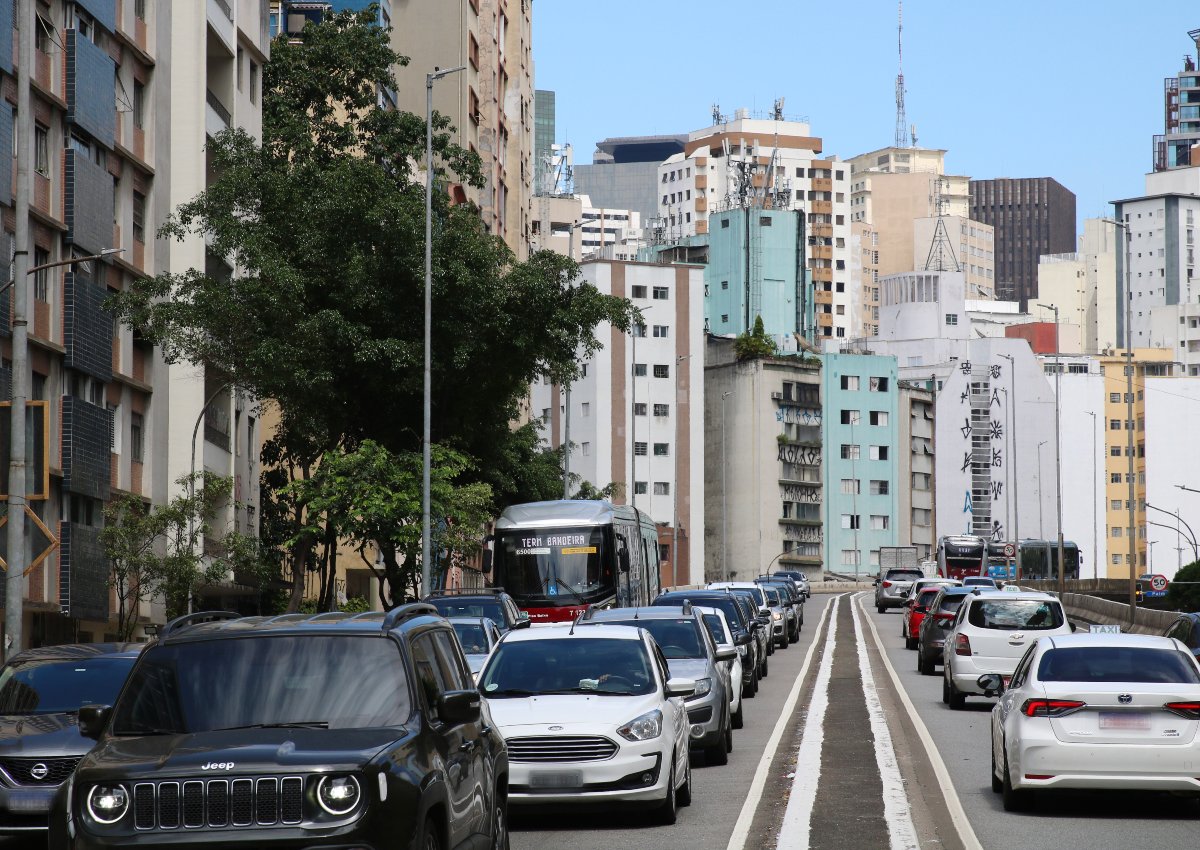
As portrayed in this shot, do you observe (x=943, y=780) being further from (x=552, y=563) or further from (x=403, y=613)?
(x=552, y=563)

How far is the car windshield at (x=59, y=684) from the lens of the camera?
14.5 metres

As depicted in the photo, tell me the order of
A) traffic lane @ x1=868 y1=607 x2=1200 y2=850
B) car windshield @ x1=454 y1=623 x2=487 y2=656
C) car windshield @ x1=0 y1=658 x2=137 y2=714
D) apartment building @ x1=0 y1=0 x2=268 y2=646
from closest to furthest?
traffic lane @ x1=868 y1=607 x2=1200 y2=850, car windshield @ x1=0 y1=658 x2=137 y2=714, car windshield @ x1=454 y1=623 x2=487 y2=656, apartment building @ x1=0 y1=0 x2=268 y2=646

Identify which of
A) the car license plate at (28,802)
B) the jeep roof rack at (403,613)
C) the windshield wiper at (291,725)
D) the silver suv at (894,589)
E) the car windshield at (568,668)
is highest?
the jeep roof rack at (403,613)

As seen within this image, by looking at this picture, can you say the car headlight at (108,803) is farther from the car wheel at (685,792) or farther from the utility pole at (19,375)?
the utility pole at (19,375)

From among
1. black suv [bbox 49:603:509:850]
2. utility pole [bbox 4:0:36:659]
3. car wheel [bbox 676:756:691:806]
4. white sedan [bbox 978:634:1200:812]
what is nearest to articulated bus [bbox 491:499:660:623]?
utility pole [bbox 4:0:36:659]

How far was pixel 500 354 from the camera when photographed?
41.2m

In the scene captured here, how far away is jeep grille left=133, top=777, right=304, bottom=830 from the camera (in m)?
8.23

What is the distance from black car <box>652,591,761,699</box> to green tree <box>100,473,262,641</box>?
935 centimetres

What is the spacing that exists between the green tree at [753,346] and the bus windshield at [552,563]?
99948 millimetres

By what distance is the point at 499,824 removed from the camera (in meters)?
10.9

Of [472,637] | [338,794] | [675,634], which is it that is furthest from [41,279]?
[338,794]

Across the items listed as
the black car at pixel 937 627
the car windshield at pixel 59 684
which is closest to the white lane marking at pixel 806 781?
the black car at pixel 937 627

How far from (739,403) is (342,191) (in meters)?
98.1

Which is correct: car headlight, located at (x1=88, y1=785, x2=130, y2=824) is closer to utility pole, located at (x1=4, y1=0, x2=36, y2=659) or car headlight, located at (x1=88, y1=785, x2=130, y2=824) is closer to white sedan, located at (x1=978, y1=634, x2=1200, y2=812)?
white sedan, located at (x1=978, y1=634, x2=1200, y2=812)
